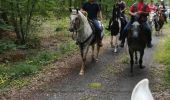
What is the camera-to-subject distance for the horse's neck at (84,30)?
11.8 metres

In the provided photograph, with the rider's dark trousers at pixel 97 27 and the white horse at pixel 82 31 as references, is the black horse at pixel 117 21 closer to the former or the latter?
the rider's dark trousers at pixel 97 27

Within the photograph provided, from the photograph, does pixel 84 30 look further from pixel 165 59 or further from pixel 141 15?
pixel 165 59

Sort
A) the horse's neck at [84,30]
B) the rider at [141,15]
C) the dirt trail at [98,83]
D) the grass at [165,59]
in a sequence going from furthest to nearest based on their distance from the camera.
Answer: the horse's neck at [84,30] < the rider at [141,15] < the grass at [165,59] < the dirt trail at [98,83]

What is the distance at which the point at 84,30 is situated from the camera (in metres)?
12.0

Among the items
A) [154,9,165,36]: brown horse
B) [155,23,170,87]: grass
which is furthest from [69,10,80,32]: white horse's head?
[154,9,165,36]: brown horse

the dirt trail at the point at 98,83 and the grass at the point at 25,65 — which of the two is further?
the grass at the point at 25,65

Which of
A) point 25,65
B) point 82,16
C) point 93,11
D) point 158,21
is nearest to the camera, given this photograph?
point 82,16

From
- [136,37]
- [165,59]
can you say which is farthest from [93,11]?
[165,59]

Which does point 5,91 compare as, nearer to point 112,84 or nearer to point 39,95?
point 39,95

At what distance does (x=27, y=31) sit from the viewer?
17.1m

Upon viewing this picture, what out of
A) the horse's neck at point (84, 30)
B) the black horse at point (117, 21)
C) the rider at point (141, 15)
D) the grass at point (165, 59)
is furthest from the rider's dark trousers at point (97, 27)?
the black horse at point (117, 21)

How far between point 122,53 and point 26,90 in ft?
22.0

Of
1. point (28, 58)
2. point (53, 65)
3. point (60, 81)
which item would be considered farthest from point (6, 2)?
point (60, 81)

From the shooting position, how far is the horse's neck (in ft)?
38.7
